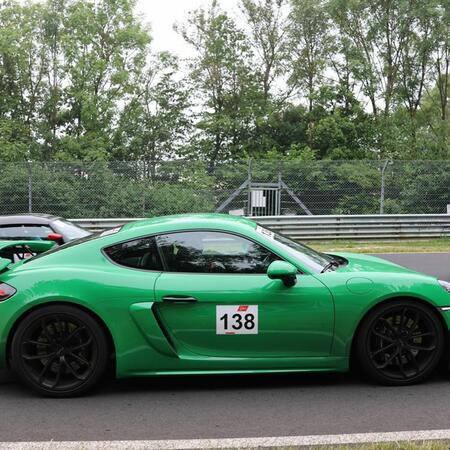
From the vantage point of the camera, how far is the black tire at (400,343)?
412 centimetres

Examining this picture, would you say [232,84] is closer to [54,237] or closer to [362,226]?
[362,226]

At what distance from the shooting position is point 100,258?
4270 mm

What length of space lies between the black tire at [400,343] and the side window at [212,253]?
844mm

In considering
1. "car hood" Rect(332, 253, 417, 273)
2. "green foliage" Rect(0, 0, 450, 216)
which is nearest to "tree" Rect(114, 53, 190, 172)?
"green foliage" Rect(0, 0, 450, 216)

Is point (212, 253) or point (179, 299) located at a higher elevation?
point (212, 253)

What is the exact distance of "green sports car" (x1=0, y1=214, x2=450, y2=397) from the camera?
13.2ft

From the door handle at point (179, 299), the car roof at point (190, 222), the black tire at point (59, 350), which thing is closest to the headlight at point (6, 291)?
the black tire at point (59, 350)

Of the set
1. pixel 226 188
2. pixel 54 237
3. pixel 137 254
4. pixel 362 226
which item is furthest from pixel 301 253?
pixel 362 226

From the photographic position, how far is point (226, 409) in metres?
3.83

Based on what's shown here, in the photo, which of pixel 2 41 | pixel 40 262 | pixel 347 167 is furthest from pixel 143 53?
pixel 40 262

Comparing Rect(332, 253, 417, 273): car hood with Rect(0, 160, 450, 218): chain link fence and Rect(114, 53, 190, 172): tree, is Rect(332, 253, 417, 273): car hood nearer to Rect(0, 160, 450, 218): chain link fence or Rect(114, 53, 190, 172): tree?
Rect(0, 160, 450, 218): chain link fence

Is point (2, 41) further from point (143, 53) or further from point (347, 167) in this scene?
point (347, 167)

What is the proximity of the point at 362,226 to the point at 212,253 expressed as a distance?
12.9 meters

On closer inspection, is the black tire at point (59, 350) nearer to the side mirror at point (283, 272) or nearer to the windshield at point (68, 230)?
the side mirror at point (283, 272)
